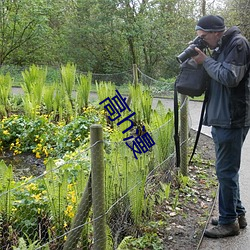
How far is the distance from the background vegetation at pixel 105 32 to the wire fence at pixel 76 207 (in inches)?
514

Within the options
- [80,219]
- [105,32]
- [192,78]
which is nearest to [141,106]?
[192,78]

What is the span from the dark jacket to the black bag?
0.09 metres

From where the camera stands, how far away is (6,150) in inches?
233

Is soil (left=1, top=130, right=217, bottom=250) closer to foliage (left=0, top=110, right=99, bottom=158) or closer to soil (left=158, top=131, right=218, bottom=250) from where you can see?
soil (left=158, top=131, right=218, bottom=250)

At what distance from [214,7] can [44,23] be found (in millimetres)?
7643

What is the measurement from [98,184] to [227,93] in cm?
131

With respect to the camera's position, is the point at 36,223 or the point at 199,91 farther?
the point at 199,91

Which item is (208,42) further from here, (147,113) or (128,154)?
(147,113)

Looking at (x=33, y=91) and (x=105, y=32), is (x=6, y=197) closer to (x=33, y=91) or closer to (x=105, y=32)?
(x=33, y=91)

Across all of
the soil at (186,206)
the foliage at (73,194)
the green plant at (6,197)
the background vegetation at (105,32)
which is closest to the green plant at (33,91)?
the soil at (186,206)

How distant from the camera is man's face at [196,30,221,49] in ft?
9.91

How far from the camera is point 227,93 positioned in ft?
9.73

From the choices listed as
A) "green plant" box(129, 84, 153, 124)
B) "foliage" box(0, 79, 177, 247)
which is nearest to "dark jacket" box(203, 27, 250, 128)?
"foliage" box(0, 79, 177, 247)

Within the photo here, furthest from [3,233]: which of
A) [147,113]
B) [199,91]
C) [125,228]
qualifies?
[147,113]
